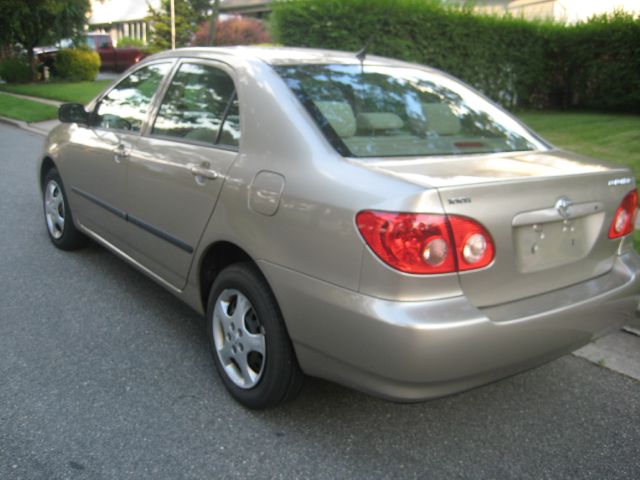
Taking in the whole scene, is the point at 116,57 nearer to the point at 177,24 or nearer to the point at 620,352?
the point at 177,24

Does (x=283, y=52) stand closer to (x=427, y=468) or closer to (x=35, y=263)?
(x=427, y=468)

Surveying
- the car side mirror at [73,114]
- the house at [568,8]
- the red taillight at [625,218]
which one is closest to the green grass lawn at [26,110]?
the car side mirror at [73,114]

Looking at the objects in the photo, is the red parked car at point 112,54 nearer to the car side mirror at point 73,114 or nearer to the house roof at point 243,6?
the house roof at point 243,6

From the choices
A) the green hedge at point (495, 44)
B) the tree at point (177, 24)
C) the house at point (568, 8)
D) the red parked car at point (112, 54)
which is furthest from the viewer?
the red parked car at point (112, 54)

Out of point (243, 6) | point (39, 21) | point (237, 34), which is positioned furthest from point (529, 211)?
point (243, 6)

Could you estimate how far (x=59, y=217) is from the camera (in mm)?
4922

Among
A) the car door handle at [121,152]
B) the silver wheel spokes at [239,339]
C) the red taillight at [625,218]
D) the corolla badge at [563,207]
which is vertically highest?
the corolla badge at [563,207]

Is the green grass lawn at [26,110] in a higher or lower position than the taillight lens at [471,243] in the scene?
lower

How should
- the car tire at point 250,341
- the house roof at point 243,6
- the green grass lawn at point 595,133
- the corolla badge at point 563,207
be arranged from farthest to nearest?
the house roof at point 243,6
the green grass lawn at point 595,133
the car tire at point 250,341
the corolla badge at point 563,207

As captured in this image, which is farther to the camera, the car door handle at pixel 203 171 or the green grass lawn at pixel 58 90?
the green grass lawn at pixel 58 90

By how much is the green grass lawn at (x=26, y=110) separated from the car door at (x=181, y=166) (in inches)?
472

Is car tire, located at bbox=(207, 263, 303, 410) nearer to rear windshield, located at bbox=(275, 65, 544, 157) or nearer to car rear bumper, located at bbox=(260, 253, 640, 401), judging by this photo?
car rear bumper, located at bbox=(260, 253, 640, 401)

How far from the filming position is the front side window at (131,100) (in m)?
3.72

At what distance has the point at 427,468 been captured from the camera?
2.44m
